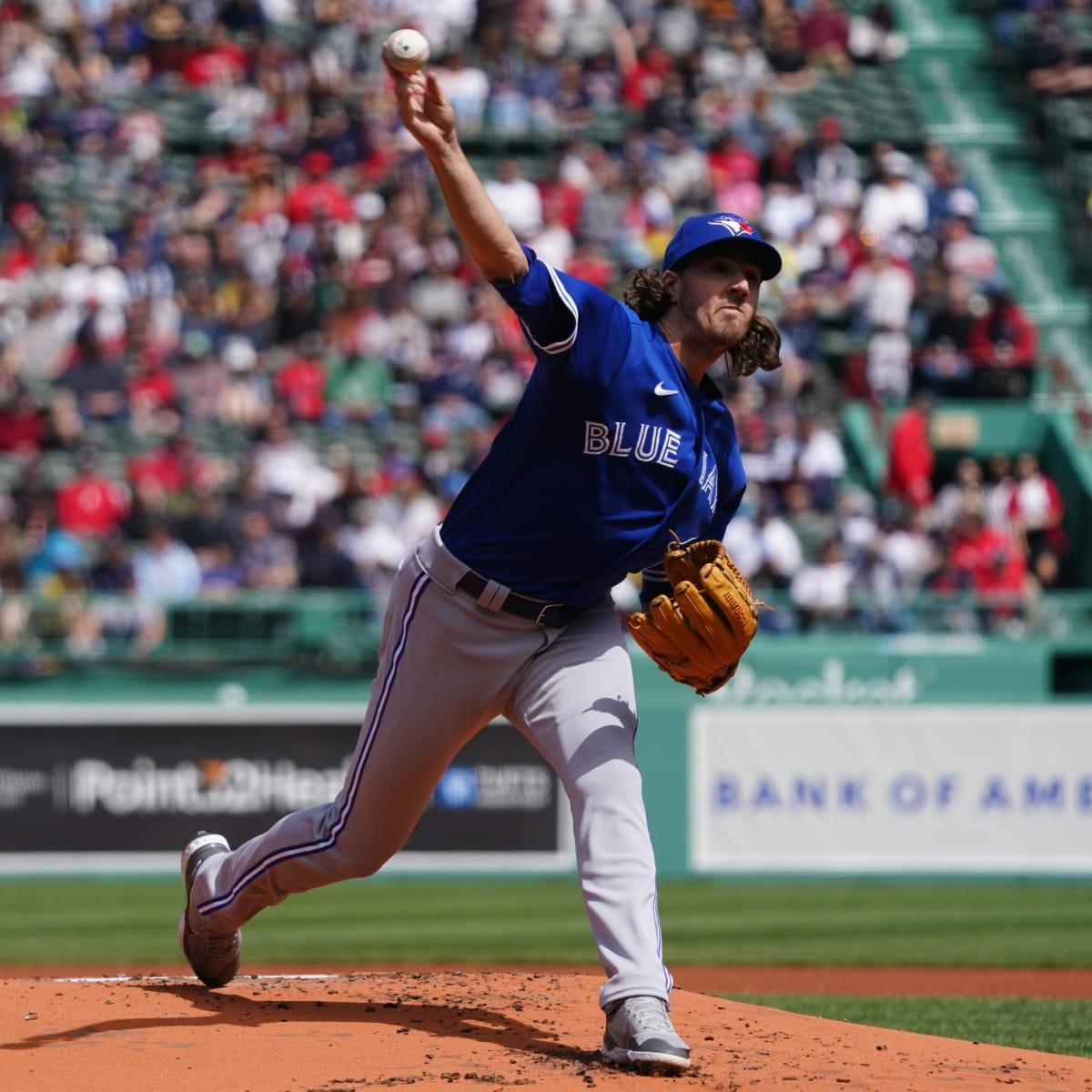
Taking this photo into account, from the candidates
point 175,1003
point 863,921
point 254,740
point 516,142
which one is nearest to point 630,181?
point 516,142

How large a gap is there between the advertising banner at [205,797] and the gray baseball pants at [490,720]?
8.08m

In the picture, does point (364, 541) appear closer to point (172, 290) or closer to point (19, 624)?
point (19, 624)

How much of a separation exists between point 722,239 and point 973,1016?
358cm

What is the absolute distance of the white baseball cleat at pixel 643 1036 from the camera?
4.48 m

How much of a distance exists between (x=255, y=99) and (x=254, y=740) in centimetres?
816

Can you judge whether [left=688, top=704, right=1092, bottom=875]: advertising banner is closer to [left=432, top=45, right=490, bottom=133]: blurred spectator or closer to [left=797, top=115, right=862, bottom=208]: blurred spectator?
[left=797, top=115, right=862, bottom=208]: blurred spectator

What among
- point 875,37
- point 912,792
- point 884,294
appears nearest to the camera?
point 912,792

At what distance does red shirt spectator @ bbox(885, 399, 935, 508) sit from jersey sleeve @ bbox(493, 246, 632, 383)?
A: 35.9 ft

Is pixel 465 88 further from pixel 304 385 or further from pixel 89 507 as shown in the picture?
pixel 89 507

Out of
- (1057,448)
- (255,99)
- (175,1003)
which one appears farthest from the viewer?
(255,99)

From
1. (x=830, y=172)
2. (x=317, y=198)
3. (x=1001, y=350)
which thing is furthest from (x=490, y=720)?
(x=830, y=172)

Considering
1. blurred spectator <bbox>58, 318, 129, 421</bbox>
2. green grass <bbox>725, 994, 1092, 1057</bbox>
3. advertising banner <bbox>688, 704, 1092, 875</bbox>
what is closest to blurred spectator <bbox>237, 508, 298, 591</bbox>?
blurred spectator <bbox>58, 318, 129, 421</bbox>

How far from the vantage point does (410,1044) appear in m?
4.80

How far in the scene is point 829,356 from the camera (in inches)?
657
